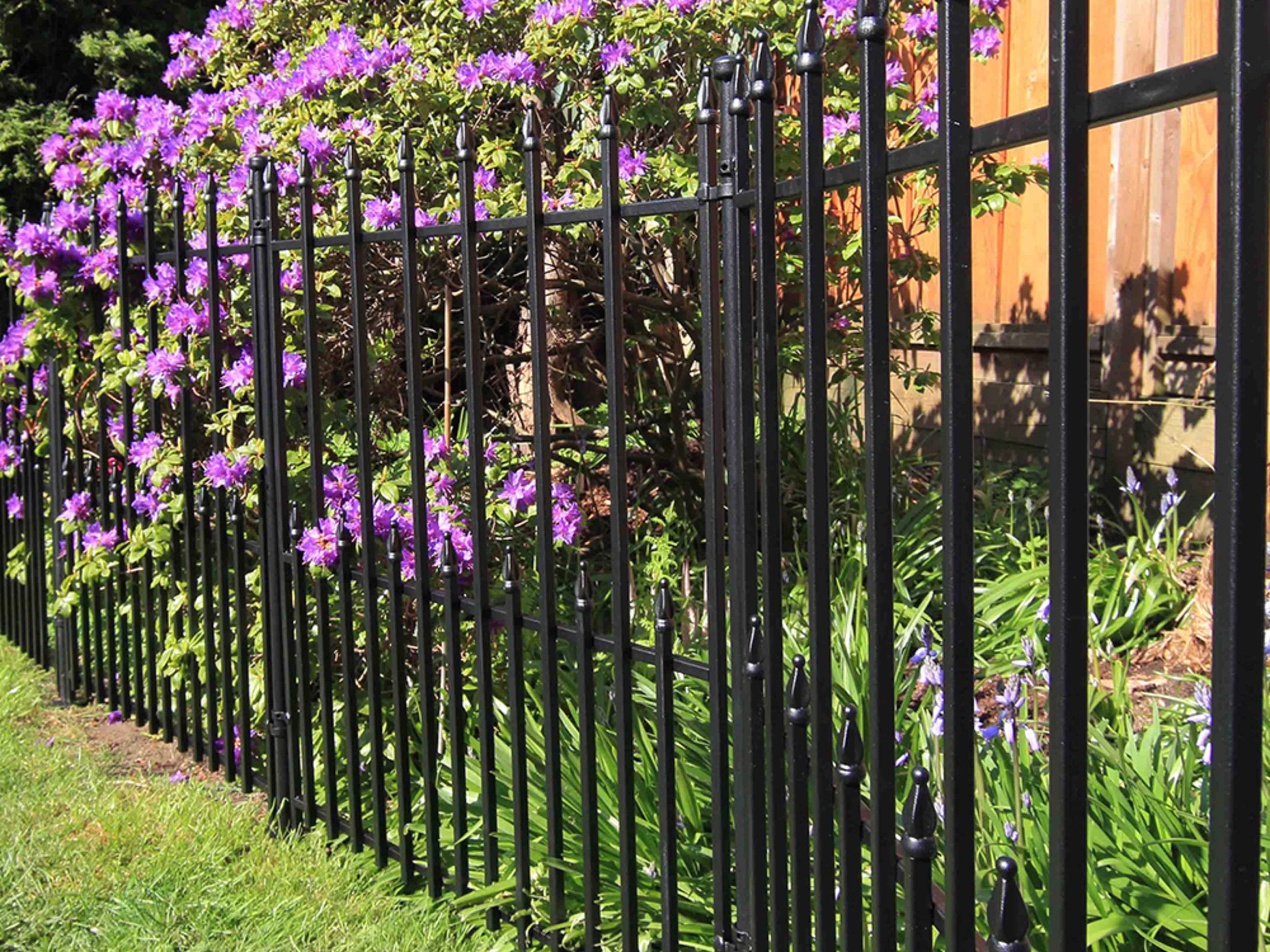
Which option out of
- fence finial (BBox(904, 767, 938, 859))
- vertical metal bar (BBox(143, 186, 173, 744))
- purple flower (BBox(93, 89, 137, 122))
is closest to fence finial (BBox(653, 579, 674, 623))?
fence finial (BBox(904, 767, 938, 859))

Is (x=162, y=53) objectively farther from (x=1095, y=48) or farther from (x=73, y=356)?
(x=1095, y=48)

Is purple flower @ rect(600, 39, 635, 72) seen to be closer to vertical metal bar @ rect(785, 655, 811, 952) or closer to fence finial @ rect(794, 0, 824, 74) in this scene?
fence finial @ rect(794, 0, 824, 74)

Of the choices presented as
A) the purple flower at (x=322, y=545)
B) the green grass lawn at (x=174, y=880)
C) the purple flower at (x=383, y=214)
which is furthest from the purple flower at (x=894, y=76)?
the green grass lawn at (x=174, y=880)

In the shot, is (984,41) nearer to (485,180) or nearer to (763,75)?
(485,180)

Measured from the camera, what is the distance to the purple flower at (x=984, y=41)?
154 inches

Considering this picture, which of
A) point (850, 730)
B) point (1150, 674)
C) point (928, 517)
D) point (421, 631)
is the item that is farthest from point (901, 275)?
point (850, 730)

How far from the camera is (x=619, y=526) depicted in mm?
2516

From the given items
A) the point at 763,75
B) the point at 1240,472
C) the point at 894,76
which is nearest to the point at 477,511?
the point at 763,75

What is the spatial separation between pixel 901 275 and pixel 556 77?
123 cm

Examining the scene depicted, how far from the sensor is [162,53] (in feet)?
28.1

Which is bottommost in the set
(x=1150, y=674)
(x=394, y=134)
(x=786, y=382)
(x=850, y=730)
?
(x=1150, y=674)

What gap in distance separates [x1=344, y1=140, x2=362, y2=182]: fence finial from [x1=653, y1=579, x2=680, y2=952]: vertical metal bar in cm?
123

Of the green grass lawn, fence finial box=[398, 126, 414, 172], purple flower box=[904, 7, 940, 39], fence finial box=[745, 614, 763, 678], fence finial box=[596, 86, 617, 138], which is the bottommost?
the green grass lawn

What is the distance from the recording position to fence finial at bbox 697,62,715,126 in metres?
2.26
